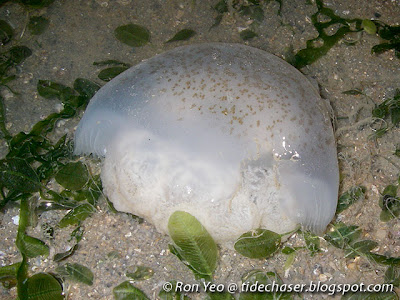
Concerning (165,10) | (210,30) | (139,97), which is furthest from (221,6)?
(139,97)

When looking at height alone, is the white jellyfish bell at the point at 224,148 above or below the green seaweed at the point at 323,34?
below

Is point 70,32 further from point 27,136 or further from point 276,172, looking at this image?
point 276,172

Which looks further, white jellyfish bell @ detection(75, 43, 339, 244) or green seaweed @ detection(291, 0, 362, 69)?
green seaweed @ detection(291, 0, 362, 69)

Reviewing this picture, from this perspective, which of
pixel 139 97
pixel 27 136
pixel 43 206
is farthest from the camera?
pixel 27 136

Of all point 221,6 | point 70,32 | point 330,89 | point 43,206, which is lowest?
point 43,206

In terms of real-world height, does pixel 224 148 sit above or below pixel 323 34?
below

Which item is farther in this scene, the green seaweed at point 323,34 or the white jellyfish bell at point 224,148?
the green seaweed at point 323,34

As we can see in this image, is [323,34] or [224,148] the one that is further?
[323,34]

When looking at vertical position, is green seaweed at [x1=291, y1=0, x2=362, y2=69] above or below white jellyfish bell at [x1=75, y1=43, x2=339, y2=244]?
above
